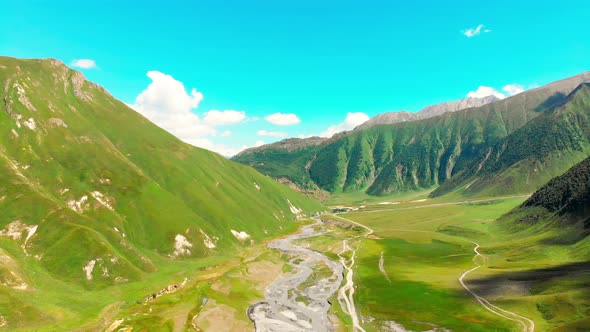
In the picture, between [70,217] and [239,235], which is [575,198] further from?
[70,217]

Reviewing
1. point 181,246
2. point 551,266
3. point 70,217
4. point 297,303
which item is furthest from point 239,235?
point 551,266

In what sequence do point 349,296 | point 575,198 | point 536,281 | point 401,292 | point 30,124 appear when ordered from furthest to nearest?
point 575,198 < point 30,124 < point 401,292 < point 349,296 < point 536,281

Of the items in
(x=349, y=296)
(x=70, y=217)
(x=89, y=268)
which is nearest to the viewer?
(x=89, y=268)

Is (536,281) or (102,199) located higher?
(102,199)

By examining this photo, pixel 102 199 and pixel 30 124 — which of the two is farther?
pixel 30 124

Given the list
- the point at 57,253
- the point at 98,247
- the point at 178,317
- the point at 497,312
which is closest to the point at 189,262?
the point at 98,247

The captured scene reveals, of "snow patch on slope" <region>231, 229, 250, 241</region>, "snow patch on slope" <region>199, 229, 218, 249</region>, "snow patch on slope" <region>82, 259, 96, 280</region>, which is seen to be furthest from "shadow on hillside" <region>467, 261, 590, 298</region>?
"snow patch on slope" <region>82, 259, 96, 280</region>

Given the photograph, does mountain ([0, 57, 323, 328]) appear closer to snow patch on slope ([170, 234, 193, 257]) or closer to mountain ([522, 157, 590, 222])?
snow patch on slope ([170, 234, 193, 257])

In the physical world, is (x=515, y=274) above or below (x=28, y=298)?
below

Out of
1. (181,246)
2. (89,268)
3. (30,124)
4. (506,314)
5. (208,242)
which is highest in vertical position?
(30,124)

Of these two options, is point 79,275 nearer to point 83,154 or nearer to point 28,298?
point 28,298

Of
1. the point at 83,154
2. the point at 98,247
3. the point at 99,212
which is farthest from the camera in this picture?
the point at 83,154
